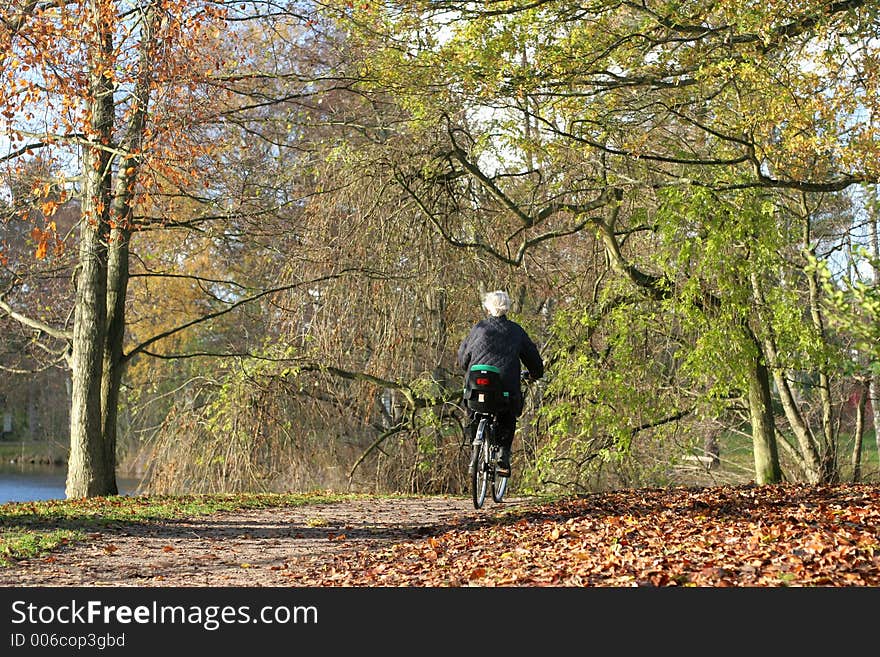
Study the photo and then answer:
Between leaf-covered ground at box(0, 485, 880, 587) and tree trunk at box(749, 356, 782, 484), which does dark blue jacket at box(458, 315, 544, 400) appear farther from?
tree trunk at box(749, 356, 782, 484)

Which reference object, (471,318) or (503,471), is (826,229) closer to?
(471,318)

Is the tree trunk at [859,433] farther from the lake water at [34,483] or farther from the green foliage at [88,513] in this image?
the lake water at [34,483]

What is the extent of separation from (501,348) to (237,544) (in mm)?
2644

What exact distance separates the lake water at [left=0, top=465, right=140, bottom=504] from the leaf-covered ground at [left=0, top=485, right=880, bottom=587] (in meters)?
9.39

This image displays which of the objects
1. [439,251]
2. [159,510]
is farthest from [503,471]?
[439,251]

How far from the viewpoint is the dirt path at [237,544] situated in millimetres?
6371

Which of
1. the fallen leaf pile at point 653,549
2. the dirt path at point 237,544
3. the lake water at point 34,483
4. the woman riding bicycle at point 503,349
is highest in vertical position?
the woman riding bicycle at point 503,349

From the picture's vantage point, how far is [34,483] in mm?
24188

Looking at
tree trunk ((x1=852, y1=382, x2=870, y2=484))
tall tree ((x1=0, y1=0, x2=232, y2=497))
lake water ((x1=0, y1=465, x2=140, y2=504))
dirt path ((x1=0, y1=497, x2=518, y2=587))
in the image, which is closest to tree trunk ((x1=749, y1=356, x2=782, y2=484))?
tree trunk ((x1=852, y1=382, x2=870, y2=484))

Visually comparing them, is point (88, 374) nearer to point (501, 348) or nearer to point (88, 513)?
point (88, 513)

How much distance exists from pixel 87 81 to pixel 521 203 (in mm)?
5934

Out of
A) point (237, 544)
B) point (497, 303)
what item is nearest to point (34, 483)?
point (237, 544)

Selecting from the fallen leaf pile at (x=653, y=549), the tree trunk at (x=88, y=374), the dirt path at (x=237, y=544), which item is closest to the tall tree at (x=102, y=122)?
the tree trunk at (x=88, y=374)

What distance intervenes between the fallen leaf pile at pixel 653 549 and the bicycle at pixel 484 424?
52cm
